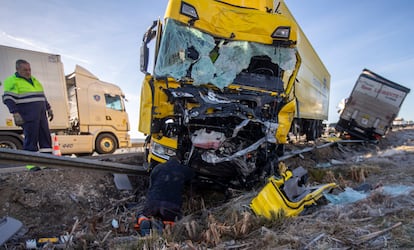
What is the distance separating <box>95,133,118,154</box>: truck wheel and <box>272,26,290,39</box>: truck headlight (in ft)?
25.5

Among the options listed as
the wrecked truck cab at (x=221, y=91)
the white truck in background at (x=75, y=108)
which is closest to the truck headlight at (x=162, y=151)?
the wrecked truck cab at (x=221, y=91)

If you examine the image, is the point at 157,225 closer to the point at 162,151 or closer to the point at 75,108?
the point at 162,151

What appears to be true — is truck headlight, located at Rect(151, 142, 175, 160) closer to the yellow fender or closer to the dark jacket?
the dark jacket

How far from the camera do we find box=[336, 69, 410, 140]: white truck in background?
1162cm

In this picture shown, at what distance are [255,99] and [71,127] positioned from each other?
313 inches

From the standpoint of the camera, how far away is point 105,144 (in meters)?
9.55

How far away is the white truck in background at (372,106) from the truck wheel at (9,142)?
13.9 metres

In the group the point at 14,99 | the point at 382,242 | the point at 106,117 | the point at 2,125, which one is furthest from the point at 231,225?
the point at 106,117

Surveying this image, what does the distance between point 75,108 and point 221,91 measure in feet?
24.5

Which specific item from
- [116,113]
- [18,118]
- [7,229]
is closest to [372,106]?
[116,113]

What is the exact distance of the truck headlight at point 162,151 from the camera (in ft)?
10.5

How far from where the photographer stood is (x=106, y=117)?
31.6 feet

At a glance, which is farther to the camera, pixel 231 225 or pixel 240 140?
pixel 240 140

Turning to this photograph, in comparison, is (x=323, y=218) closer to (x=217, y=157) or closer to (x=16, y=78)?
(x=217, y=157)
